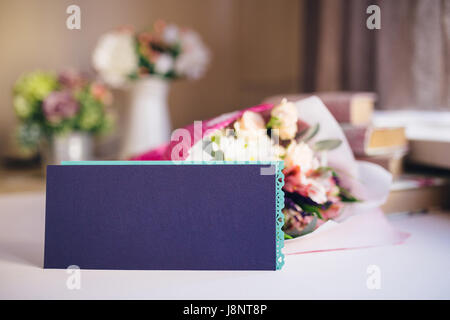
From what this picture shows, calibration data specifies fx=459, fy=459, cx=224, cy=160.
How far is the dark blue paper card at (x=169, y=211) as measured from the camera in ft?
1.83

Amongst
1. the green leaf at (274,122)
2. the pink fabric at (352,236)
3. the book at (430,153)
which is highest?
the green leaf at (274,122)

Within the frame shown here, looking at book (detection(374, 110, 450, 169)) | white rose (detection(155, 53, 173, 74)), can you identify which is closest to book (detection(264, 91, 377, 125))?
book (detection(374, 110, 450, 169))

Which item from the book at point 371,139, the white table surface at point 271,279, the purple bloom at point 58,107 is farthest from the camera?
the purple bloom at point 58,107

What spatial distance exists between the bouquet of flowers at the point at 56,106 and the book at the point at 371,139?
881 mm

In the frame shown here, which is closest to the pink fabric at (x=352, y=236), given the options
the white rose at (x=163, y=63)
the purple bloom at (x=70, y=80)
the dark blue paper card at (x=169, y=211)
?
the dark blue paper card at (x=169, y=211)

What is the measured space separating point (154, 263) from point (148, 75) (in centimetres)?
105

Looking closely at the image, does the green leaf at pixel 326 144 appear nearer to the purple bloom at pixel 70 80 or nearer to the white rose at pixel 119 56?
the white rose at pixel 119 56

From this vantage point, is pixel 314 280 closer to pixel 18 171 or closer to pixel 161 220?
pixel 161 220

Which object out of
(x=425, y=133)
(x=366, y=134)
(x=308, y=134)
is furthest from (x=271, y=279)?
(x=425, y=133)

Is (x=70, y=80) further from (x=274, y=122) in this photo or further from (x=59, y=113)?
(x=274, y=122)

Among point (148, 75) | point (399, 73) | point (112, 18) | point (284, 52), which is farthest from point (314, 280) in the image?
point (112, 18)

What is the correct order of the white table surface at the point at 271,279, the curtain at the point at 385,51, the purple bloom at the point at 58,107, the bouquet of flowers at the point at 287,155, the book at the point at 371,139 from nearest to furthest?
the white table surface at the point at 271,279 < the bouquet of flowers at the point at 287,155 < the book at the point at 371,139 < the curtain at the point at 385,51 < the purple bloom at the point at 58,107
